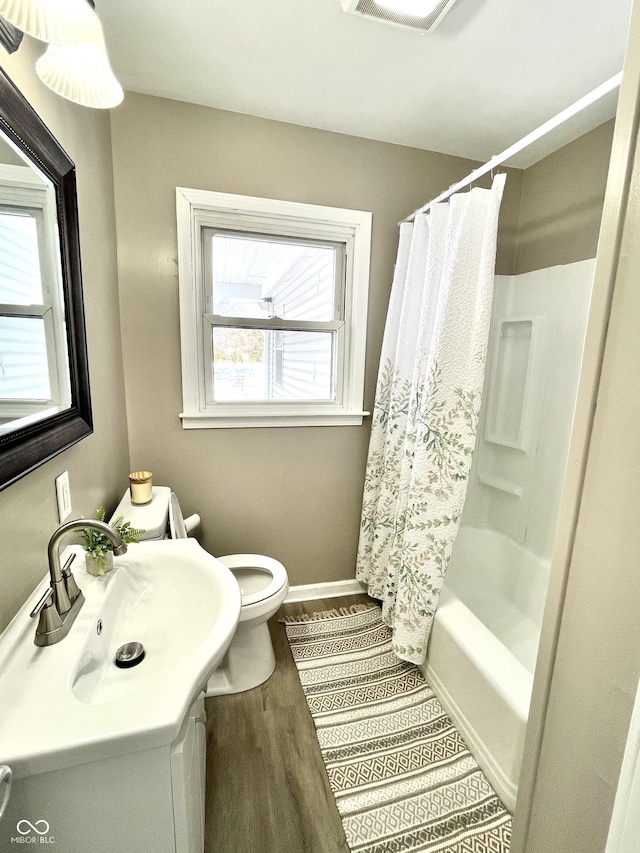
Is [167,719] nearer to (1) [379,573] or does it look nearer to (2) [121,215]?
(1) [379,573]

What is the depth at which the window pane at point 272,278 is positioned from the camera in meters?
1.73

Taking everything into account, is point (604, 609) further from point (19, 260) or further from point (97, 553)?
point (19, 260)

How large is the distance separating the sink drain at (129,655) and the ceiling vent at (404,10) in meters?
1.84

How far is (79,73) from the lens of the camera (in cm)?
78

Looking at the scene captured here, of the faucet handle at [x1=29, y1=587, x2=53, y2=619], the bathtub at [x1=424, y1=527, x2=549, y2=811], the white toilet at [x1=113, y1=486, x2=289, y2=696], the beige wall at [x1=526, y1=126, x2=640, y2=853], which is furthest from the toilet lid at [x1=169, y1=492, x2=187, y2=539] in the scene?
the beige wall at [x1=526, y1=126, x2=640, y2=853]

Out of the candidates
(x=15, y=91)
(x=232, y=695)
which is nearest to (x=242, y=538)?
(x=232, y=695)

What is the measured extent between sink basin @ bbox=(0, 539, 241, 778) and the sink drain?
0.04ft

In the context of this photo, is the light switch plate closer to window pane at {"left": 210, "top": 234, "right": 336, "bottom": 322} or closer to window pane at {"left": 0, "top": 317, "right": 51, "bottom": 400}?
window pane at {"left": 0, "top": 317, "right": 51, "bottom": 400}

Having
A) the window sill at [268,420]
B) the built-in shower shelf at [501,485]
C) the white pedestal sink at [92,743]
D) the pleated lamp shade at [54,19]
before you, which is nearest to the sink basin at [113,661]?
the white pedestal sink at [92,743]

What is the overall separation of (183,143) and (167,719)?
77.2 inches

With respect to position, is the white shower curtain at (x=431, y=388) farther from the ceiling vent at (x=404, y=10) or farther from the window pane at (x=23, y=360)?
the window pane at (x=23, y=360)

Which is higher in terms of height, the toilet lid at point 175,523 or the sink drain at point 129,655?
the toilet lid at point 175,523

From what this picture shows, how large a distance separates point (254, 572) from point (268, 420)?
2.42 feet

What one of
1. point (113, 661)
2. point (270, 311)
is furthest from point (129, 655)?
point (270, 311)
